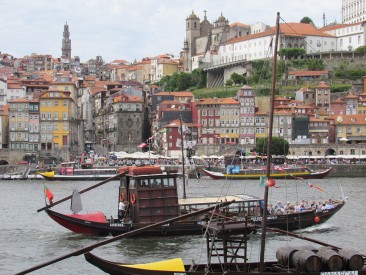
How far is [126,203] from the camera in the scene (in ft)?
124

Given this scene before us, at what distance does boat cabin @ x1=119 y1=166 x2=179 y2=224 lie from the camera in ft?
121

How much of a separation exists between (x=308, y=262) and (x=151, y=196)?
15161 millimetres

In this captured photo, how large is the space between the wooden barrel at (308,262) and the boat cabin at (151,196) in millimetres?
14700

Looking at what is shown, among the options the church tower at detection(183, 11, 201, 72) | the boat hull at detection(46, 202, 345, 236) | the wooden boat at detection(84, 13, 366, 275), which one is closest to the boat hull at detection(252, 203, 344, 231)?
the boat hull at detection(46, 202, 345, 236)

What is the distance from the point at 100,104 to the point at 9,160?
3686 cm

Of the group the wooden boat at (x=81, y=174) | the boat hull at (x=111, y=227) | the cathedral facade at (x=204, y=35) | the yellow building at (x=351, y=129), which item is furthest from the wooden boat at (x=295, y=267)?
the cathedral facade at (x=204, y=35)

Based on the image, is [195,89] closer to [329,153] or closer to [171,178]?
[329,153]

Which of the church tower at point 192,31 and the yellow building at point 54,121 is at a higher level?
the church tower at point 192,31

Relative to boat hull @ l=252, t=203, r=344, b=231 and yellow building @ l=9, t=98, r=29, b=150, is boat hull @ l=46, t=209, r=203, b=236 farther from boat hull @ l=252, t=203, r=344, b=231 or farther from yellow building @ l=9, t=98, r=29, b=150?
yellow building @ l=9, t=98, r=29, b=150

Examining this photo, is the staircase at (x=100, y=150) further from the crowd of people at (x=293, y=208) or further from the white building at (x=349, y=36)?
the crowd of people at (x=293, y=208)

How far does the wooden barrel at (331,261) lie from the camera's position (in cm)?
2272

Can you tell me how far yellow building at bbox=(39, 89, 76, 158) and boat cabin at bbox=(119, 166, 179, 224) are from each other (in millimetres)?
66047

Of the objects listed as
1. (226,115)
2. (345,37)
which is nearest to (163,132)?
(226,115)

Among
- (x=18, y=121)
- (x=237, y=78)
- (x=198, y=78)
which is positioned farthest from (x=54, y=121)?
(x=198, y=78)
